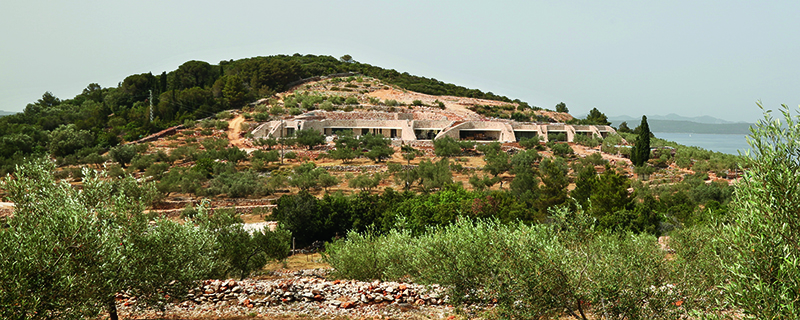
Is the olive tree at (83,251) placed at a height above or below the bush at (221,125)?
below

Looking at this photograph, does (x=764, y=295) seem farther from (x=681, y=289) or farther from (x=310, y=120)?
(x=310, y=120)

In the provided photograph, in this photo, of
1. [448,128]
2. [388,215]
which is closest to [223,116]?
[448,128]

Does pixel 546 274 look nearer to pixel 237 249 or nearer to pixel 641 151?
pixel 237 249

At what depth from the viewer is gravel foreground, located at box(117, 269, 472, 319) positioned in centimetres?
1077

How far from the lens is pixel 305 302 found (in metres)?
11.6

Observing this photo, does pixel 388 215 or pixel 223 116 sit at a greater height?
pixel 223 116

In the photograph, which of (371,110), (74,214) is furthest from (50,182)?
(371,110)

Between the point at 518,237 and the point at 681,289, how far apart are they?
9.98 feet

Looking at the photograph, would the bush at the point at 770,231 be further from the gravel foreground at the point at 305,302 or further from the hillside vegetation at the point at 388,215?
the gravel foreground at the point at 305,302

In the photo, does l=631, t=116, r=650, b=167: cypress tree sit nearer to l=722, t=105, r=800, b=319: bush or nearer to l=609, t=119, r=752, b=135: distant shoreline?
l=722, t=105, r=800, b=319: bush

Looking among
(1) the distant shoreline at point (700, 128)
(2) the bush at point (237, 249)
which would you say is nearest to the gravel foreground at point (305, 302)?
(2) the bush at point (237, 249)

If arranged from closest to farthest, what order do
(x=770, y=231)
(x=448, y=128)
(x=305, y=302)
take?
(x=770, y=231) < (x=305, y=302) < (x=448, y=128)

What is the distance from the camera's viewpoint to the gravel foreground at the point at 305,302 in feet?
35.3

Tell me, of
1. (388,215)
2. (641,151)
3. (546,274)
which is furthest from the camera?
(641,151)
